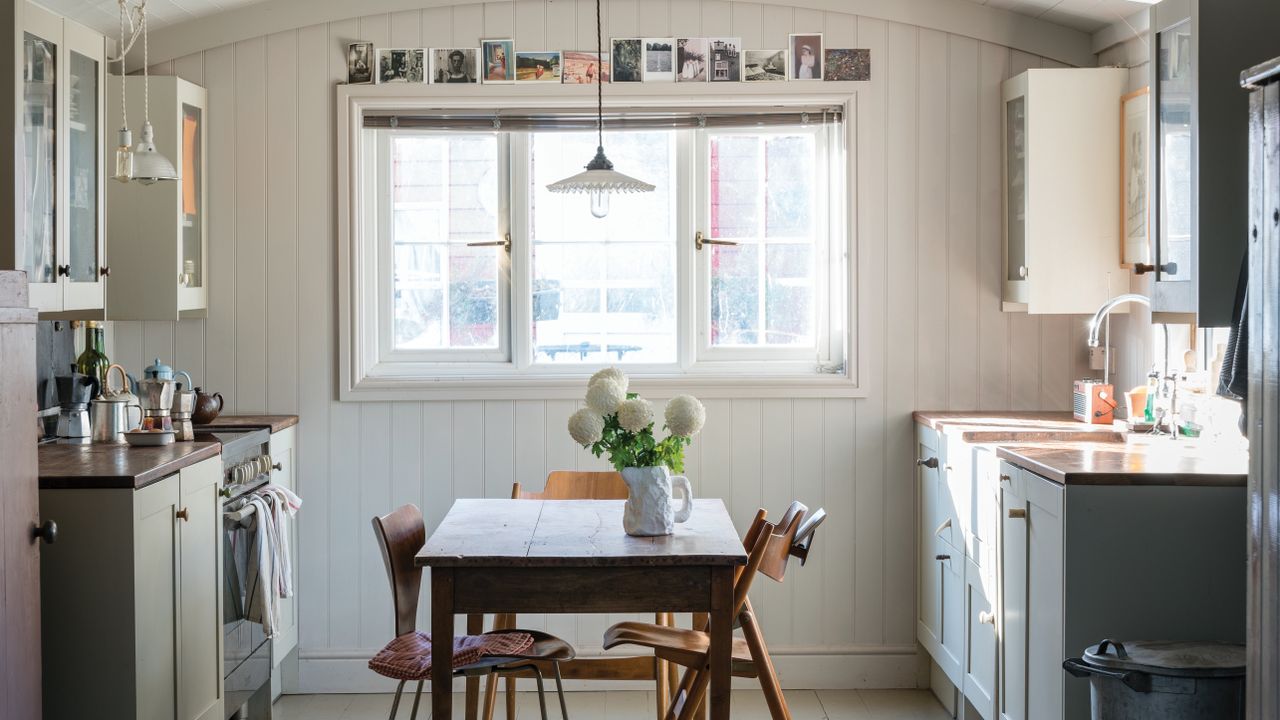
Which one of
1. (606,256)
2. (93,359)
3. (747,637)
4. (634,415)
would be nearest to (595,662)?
(747,637)

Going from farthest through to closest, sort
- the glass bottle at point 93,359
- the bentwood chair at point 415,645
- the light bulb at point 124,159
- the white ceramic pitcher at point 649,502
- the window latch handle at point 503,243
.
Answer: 1. the window latch handle at point 503,243
2. the glass bottle at point 93,359
3. the light bulb at point 124,159
4. the white ceramic pitcher at point 649,502
5. the bentwood chair at point 415,645

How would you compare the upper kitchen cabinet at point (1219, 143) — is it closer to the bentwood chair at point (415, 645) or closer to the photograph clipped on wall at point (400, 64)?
the bentwood chair at point (415, 645)

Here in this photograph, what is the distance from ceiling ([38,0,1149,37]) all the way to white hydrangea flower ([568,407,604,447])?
232 centimetres

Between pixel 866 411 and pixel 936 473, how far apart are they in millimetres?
446

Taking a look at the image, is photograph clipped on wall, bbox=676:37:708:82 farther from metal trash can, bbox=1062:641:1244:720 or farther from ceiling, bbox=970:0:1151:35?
metal trash can, bbox=1062:641:1244:720

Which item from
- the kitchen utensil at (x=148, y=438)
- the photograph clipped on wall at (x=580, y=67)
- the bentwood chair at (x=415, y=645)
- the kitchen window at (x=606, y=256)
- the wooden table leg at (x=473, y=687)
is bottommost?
the wooden table leg at (x=473, y=687)

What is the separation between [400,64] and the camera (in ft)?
15.4

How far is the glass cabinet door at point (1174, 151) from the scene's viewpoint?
3053 millimetres

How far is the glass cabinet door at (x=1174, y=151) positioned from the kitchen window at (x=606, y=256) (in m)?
1.71

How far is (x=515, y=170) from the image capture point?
4828 millimetres

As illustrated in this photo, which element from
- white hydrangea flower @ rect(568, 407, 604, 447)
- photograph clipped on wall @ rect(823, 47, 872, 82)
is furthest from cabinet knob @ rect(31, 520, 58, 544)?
photograph clipped on wall @ rect(823, 47, 872, 82)

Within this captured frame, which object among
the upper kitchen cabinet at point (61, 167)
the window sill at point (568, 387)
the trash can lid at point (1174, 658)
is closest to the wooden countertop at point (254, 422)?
the window sill at point (568, 387)

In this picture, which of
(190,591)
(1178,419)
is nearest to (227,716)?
(190,591)

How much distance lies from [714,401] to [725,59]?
1373 millimetres
